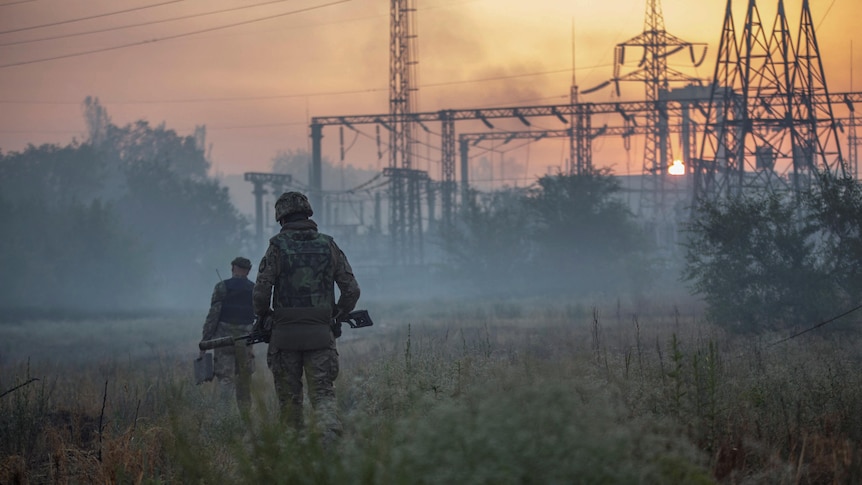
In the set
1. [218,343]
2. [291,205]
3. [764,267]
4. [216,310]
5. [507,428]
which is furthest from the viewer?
[764,267]

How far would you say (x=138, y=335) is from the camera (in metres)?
36.1

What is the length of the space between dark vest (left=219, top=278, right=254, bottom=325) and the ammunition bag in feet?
11.8

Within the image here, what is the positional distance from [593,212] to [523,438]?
42.5m

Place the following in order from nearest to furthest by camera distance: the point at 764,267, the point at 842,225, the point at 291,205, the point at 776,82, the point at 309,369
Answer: the point at 309,369
the point at 291,205
the point at 842,225
the point at 764,267
the point at 776,82

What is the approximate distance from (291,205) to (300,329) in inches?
39.7

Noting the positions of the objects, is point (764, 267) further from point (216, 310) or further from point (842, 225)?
point (216, 310)

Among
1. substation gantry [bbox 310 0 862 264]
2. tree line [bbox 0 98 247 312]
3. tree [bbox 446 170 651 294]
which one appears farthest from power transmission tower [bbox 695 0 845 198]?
tree line [bbox 0 98 247 312]

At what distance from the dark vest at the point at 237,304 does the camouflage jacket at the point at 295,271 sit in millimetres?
3488

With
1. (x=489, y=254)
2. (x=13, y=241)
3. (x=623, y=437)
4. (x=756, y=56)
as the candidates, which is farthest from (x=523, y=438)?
(x=13, y=241)

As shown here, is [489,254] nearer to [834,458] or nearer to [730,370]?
[730,370]

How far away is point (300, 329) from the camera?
7.73 meters

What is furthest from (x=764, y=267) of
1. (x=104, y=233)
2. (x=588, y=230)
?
(x=104, y=233)

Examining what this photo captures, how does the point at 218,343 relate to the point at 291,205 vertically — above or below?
below

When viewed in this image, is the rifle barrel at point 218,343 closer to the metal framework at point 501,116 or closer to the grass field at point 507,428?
the grass field at point 507,428
